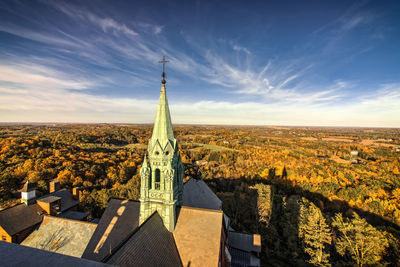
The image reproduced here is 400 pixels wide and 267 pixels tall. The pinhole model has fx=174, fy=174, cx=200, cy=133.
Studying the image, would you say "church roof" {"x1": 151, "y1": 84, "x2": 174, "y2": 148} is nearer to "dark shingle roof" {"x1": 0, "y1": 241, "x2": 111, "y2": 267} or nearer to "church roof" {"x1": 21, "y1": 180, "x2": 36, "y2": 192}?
"dark shingle roof" {"x1": 0, "y1": 241, "x2": 111, "y2": 267}

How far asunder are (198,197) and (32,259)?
23.6m

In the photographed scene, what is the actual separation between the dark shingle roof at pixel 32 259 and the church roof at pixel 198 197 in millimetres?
21705

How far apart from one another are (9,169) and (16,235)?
48.3 meters

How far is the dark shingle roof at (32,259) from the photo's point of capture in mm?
3664

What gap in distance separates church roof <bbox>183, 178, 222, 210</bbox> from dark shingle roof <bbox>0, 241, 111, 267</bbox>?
71.2 ft

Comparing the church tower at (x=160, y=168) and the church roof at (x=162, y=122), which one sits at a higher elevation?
the church roof at (x=162, y=122)

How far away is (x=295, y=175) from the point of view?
67938mm

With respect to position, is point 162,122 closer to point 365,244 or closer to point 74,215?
point 74,215

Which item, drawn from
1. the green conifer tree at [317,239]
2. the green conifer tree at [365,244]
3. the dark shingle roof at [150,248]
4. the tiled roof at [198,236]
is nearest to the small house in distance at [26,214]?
the dark shingle roof at [150,248]

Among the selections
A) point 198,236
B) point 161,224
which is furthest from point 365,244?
point 161,224

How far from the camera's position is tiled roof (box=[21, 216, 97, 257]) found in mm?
15539

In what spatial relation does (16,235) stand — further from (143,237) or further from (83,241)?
(143,237)

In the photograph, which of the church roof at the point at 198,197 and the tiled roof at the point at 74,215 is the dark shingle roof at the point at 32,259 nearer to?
the church roof at the point at 198,197

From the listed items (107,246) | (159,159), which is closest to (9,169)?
(107,246)
